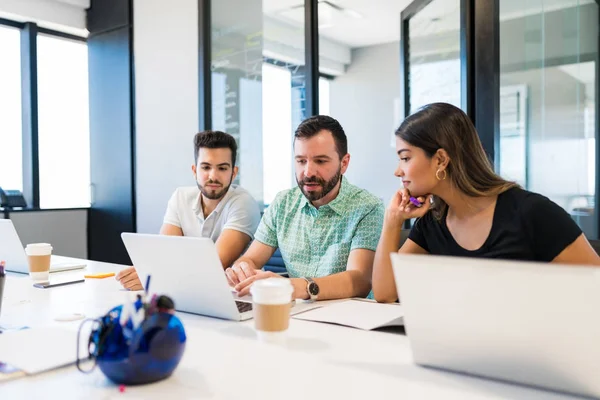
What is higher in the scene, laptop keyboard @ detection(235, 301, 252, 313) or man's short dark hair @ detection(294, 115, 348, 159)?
man's short dark hair @ detection(294, 115, 348, 159)

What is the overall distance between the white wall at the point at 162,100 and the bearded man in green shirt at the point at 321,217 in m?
2.00

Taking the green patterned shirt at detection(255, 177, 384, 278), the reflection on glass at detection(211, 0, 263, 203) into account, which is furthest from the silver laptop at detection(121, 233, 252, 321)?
the reflection on glass at detection(211, 0, 263, 203)

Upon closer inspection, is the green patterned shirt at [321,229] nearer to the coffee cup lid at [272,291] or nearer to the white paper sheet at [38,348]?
the coffee cup lid at [272,291]

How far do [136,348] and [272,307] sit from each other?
0.90ft

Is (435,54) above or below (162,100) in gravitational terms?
above

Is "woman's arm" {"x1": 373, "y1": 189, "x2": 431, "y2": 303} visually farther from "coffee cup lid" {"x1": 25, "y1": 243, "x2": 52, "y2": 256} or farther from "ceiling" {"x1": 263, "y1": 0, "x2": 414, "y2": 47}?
"ceiling" {"x1": 263, "y1": 0, "x2": 414, "y2": 47}

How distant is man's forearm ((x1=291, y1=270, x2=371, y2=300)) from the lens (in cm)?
148

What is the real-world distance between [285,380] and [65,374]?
1.26ft

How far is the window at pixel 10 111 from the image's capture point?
4059mm

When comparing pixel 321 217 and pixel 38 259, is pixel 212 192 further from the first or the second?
pixel 38 259

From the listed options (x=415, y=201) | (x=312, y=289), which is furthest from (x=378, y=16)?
(x=312, y=289)

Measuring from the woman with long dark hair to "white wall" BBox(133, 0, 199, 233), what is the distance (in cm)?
256

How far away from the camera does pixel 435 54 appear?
3150mm

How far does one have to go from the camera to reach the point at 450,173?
60.1 inches
